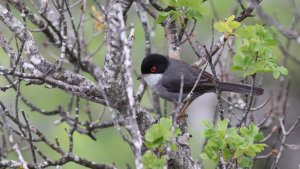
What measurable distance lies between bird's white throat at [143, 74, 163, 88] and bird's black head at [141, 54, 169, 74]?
58 millimetres

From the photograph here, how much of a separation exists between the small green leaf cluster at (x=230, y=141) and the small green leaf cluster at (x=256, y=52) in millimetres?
568

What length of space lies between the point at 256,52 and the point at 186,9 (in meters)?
0.65

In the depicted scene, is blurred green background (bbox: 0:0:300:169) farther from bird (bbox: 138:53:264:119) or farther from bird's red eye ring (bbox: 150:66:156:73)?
bird's red eye ring (bbox: 150:66:156:73)

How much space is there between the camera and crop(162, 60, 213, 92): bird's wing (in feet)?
21.4

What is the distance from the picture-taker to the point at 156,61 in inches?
265

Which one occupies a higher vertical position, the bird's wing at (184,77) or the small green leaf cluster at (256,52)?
the small green leaf cluster at (256,52)

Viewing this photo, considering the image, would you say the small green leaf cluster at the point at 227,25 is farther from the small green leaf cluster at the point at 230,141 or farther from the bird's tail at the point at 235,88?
the bird's tail at the point at 235,88

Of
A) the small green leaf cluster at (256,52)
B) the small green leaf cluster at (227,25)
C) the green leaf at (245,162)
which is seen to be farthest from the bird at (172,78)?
the green leaf at (245,162)

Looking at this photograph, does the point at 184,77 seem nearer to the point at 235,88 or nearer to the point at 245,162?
the point at 235,88

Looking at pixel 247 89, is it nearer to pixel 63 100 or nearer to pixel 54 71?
pixel 54 71

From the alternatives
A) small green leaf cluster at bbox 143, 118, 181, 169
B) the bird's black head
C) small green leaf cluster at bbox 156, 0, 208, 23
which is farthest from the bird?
small green leaf cluster at bbox 143, 118, 181, 169

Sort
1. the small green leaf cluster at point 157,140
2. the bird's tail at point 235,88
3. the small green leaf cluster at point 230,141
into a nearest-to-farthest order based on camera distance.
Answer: the small green leaf cluster at point 157,140, the small green leaf cluster at point 230,141, the bird's tail at point 235,88

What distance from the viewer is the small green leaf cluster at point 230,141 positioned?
13.2 feet

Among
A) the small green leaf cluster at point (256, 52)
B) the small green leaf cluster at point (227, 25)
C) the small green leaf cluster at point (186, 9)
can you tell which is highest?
the small green leaf cluster at point (186, 9)
